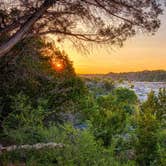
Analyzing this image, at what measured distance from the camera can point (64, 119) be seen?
17875 mm

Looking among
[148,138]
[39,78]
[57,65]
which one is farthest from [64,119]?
[148,138]

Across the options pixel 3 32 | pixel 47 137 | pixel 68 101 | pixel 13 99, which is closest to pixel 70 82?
pixel 68 101

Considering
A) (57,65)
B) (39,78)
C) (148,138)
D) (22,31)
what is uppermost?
(22,31)

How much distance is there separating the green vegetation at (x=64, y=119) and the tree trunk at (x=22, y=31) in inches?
52.4

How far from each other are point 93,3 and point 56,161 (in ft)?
13.7

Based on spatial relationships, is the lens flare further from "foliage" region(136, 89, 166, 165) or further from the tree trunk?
"foliage" region(136, 89, 166, 165)

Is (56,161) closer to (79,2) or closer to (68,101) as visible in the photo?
(79,2)

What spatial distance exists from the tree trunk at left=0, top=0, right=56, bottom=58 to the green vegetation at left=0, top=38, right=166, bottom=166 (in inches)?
52.4

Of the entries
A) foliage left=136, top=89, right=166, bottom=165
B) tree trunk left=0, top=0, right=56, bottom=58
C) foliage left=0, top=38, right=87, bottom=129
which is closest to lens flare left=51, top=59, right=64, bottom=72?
foliage left=0, top=38, right=87, bottom=129

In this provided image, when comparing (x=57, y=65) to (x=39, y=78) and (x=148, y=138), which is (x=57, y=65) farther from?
(x=148, y=138)

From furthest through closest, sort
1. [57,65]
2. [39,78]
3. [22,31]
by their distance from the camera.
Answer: [57,65]
[39,78]
[22,31]

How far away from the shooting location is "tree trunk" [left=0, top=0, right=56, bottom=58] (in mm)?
13922

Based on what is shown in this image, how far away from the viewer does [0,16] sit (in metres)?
14.5

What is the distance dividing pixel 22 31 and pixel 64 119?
458cm
